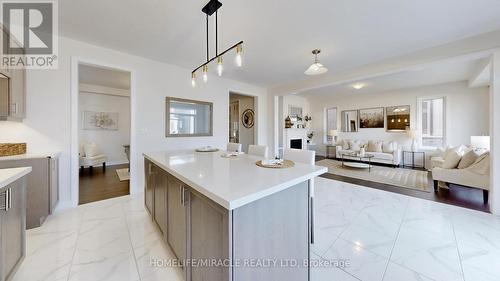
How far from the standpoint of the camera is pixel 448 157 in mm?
3283

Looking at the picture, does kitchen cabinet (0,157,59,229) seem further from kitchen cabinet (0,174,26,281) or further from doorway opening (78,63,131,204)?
doorway opening (78,63,131,204)

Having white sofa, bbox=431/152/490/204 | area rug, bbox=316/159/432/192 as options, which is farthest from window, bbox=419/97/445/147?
white sofa, bbox=431/152/490/204

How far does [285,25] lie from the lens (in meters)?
2.31

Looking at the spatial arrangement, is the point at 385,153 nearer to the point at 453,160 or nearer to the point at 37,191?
the point at 453,160

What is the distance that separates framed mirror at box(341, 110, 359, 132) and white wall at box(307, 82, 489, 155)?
155mm

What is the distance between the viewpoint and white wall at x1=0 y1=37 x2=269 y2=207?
2.45 metres

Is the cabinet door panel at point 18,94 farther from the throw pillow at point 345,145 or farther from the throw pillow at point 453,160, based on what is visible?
the throw pillow at point 345,145

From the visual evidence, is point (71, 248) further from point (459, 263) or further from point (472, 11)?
point (472, 11)

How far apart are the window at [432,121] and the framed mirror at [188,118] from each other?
6.56 m

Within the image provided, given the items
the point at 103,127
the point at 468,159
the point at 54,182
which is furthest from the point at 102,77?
the point at 468,159

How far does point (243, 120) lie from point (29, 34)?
4759 mm

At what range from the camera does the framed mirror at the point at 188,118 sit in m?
3.68

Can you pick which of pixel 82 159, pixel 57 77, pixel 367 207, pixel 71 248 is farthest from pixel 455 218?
pixel 82 159

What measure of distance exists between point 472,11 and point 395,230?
8.57ft
